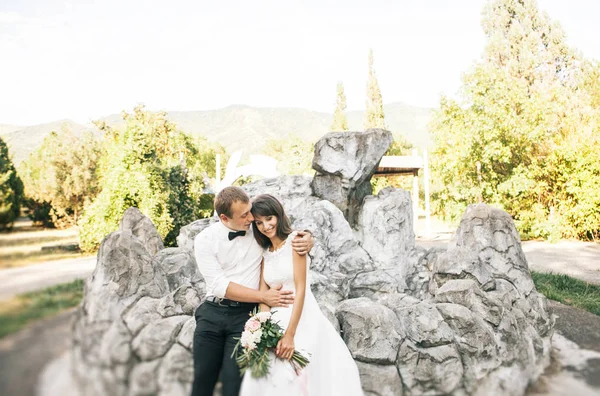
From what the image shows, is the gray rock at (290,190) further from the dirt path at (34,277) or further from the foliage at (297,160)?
the foliage at (297,160)

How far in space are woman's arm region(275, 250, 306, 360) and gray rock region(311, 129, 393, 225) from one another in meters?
4.01

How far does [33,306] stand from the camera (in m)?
1.18

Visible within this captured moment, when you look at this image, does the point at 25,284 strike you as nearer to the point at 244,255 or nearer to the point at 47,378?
the point at 47,378

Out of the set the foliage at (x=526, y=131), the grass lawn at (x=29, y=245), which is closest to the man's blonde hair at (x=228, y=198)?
the grass lawn at (x=29, y=245)

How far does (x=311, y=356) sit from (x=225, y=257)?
2.90 feet

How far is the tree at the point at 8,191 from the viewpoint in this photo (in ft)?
4.00

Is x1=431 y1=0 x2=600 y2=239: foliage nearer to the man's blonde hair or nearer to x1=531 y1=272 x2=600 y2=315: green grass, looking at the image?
x1=531 y1=272 x2=600 y2=315: green grass

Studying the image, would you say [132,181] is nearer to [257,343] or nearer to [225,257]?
[225,257]

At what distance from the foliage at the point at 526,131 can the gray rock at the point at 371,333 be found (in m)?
9.52

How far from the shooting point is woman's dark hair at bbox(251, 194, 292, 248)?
2.64m

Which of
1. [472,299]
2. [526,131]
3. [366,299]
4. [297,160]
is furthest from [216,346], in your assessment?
[297,160]

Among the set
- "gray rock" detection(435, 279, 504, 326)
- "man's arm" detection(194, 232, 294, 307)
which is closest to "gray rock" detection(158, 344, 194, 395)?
"man's arm" detection(194, 232, 294, 307)

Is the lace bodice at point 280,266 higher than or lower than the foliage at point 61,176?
lower

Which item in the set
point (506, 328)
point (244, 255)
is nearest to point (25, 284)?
point (244, 255)
